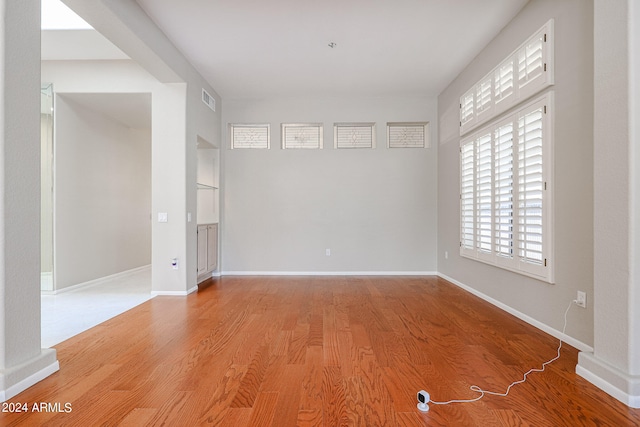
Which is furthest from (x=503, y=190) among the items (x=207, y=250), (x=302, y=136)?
(x=207, y=250)

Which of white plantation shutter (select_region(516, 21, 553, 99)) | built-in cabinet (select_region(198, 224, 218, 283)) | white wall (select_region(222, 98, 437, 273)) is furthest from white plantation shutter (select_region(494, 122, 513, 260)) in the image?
built-in cabinet (select_region(198, 224, 218, 283))

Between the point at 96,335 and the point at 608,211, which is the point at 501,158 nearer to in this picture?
the point at 608,211

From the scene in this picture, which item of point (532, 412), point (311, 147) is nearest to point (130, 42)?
point (311, 147)

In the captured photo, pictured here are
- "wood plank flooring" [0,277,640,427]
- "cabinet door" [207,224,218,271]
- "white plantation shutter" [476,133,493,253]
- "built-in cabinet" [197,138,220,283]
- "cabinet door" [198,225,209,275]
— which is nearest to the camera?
"wood plank flooring" [0,277,640,427]

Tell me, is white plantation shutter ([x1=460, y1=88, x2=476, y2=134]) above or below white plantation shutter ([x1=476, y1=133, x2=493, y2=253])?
above

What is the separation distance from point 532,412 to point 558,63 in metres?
2.58

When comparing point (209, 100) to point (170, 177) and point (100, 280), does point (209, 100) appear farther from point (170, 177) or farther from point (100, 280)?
point (100, 280)

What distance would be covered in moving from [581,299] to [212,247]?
4516 millimetres

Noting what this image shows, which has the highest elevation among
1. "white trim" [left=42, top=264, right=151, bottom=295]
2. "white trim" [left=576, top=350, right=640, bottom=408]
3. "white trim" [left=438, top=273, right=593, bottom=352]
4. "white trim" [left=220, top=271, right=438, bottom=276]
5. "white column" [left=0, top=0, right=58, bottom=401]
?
"white column" [left=0, top=0, right=58, bottom=401]

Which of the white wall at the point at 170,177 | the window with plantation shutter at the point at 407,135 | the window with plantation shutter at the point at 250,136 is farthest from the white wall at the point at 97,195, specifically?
the window with plantation shutter at the point at 407,135

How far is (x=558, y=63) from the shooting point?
265cm

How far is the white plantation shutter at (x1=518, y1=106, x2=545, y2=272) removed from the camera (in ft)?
9.31

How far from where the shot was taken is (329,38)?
11.7ft

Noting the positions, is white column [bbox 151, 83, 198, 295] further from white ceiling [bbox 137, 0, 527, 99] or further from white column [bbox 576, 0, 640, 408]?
white column [bbox 576, 0, 640, 408]
